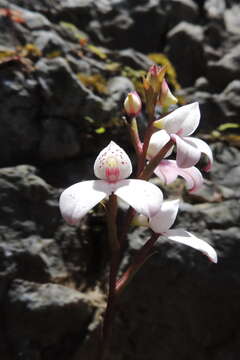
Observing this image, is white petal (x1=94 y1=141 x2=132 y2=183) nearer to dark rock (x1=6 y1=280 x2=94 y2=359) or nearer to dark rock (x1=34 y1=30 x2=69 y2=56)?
dark rock (x1=6 y1=280 x2=94 y2=359)

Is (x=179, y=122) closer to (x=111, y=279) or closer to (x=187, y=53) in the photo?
(x=111, y=279)

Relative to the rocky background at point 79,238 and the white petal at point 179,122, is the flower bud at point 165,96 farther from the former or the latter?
the rocky background at point 79,238

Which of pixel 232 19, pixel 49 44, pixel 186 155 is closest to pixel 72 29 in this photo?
pixel 49 44

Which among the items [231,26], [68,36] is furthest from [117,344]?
[231,26]

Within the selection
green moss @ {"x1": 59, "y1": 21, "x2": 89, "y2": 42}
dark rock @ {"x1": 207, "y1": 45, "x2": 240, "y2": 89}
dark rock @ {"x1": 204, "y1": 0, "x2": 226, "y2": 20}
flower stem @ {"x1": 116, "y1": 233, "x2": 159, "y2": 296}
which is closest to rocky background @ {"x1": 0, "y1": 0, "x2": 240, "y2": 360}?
green moss @ {"x1": 59, "y1": 21, "x2": 89, "y2": 42}

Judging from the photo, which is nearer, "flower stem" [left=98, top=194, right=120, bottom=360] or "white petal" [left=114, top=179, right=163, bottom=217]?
"white petal" [left=114, top=179, right=163, bottom=217]

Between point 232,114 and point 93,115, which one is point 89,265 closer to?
point 93,115
